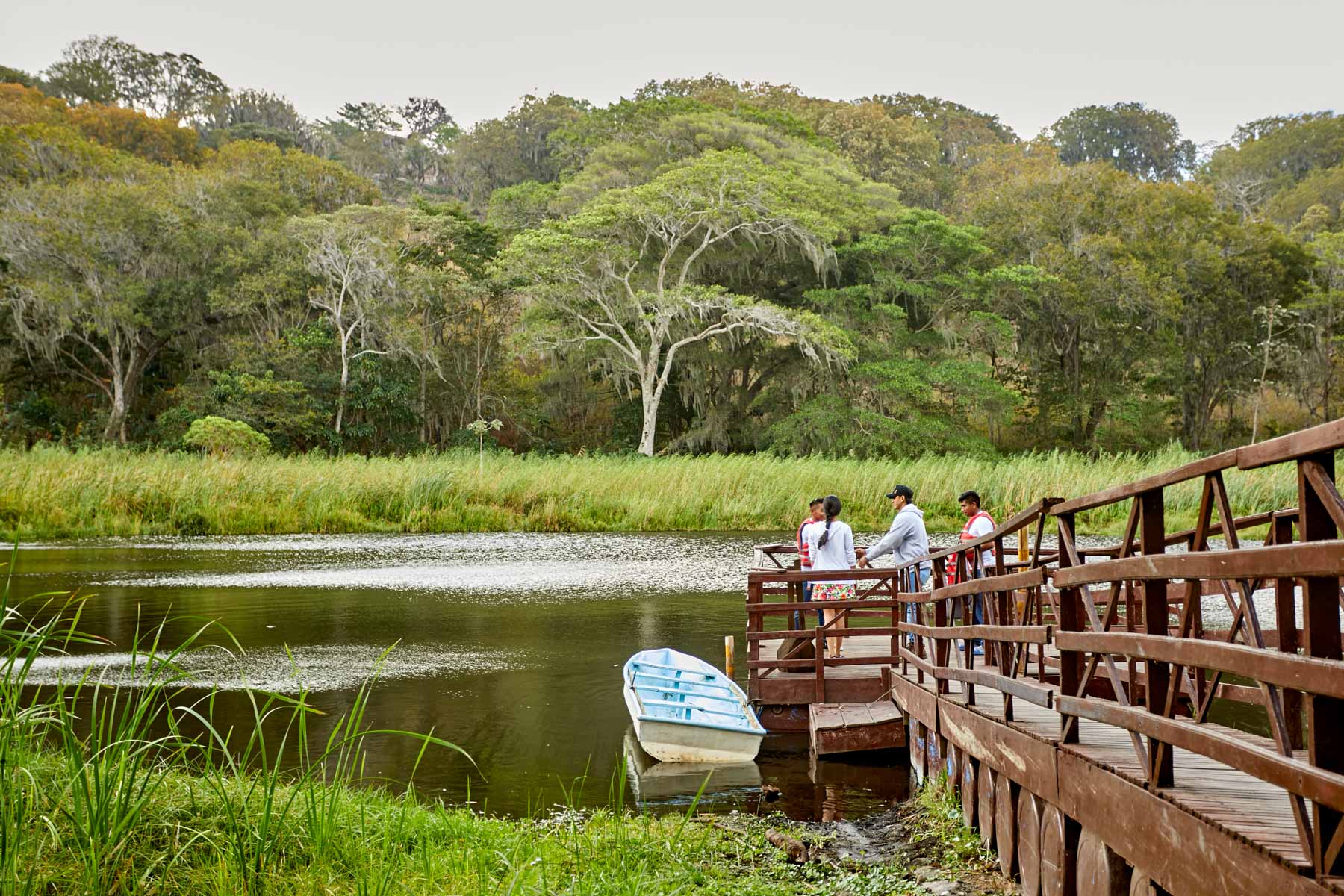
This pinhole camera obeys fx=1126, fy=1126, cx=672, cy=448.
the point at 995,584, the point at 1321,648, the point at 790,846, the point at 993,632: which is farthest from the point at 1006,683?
the point at 1321,648

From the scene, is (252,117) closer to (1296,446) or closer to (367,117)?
(367,117)

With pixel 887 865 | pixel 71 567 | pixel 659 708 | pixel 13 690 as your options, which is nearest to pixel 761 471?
pixel 71 567

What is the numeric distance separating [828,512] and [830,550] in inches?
15.5

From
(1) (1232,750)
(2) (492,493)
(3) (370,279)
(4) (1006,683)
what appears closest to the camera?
(1) (1232,750)

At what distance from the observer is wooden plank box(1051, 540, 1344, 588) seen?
2.61m

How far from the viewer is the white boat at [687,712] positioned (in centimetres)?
823

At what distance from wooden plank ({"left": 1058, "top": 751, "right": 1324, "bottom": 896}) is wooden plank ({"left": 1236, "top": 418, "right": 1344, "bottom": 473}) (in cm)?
106

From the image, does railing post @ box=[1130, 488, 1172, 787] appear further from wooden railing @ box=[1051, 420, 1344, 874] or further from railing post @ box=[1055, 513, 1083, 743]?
railing post @ box=[1055, 513, 1083, 743]

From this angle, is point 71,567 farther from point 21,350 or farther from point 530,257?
point 21,350

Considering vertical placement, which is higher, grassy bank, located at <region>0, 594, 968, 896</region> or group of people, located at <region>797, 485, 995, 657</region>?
group of people, located at <region>797, 485, 995, 657</region>

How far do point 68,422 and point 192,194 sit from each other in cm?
971

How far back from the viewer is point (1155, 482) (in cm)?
353

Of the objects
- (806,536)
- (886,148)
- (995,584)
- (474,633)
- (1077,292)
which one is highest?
(886,148)

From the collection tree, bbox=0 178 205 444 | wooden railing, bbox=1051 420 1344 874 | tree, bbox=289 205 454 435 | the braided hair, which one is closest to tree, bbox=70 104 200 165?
tree, bbox=0 178 205 444
